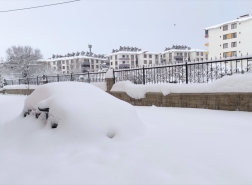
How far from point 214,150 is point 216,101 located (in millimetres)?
3129

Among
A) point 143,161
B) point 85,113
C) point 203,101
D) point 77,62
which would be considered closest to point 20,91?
point 85,113

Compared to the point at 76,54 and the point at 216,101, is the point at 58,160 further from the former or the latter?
the point at 76,54

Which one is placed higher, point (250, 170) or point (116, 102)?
point (116, 102)

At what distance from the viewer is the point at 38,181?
2.10m

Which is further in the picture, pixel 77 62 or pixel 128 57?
pixel 128 57

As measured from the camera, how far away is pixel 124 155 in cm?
252

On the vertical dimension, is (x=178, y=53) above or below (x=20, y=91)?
above

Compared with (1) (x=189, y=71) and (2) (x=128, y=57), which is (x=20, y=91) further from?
(2) (x=128, y=57)

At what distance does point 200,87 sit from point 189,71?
4.38ft

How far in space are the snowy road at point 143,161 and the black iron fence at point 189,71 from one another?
3.36 m

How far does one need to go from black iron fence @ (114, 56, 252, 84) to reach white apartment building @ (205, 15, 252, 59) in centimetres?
3332

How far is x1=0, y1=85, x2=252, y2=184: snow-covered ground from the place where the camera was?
6.81 feet

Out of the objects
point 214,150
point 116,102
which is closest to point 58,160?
point 116,102

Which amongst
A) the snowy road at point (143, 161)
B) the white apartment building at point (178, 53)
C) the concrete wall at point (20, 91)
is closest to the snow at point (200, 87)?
the snowy road at point (143, 161)
